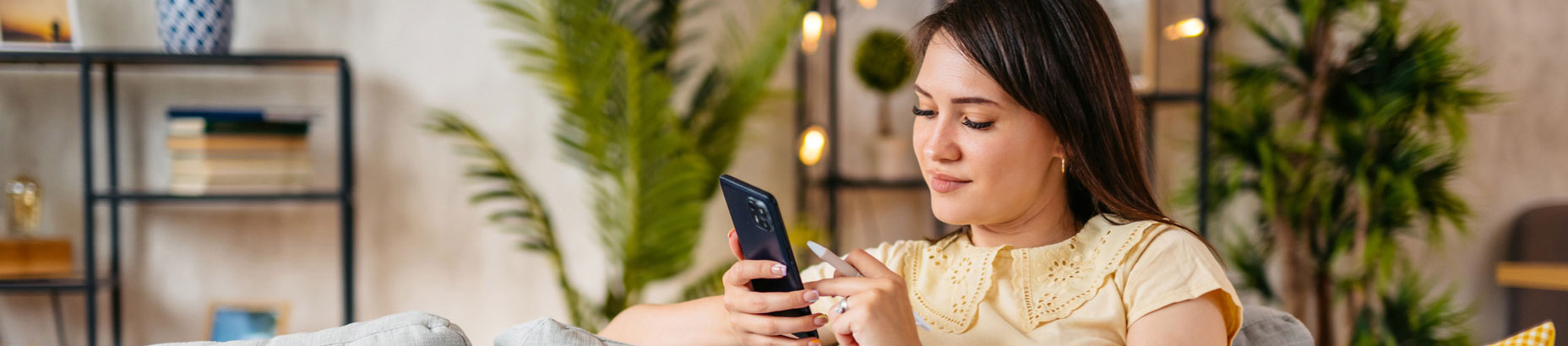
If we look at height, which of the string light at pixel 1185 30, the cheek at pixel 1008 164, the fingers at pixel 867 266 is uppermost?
the string light at pixel 1185 30

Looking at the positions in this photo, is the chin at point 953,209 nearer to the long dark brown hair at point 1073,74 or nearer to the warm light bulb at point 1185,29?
the long dark brown hair at point 1073,74

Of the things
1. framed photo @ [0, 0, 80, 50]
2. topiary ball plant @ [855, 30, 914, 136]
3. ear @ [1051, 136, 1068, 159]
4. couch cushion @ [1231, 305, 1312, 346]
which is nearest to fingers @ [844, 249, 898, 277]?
ear @ [1051, 136, 1068, 159]

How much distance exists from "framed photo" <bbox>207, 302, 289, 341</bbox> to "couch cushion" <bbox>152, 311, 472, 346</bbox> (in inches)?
69.5

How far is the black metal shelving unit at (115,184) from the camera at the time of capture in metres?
2.31

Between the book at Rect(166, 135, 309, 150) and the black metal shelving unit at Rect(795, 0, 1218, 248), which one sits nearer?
the book at Rect(166, 135, 309, 150)

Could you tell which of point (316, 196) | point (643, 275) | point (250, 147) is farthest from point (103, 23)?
point (643, 275)

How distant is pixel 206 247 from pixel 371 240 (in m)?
0.40

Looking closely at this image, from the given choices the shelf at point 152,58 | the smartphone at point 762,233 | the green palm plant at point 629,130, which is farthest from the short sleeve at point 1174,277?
the shelf at point 152,58

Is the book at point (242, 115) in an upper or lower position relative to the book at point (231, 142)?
upper

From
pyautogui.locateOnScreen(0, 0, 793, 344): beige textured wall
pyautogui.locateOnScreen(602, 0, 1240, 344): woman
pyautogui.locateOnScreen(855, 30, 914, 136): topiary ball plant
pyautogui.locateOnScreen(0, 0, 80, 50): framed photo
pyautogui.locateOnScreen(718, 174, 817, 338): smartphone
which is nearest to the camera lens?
pyautogui.locateOnScreen(718, 174, 817, 338): smartphone

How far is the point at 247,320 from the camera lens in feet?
8.63

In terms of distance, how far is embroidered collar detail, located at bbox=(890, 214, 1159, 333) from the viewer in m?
1.09

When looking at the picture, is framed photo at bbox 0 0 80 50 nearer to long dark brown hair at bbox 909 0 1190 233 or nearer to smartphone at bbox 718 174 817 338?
smartphone at bbox 718 174 817 338

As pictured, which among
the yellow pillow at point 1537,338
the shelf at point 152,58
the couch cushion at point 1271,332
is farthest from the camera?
the shelf at point 152,58
